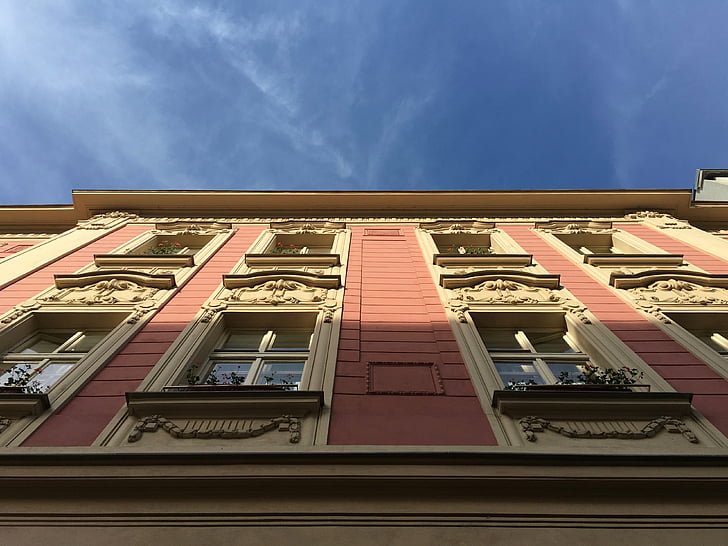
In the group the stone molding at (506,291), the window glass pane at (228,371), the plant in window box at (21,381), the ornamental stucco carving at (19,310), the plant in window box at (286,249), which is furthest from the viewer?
the plant in window box at (286,249)

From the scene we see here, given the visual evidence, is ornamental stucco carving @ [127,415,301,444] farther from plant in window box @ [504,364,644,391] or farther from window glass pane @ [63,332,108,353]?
window glass pane @ [63,332,108,353]

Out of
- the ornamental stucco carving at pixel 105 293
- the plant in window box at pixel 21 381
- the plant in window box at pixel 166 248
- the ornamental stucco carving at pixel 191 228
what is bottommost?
the plant in window box at pixel 21 381

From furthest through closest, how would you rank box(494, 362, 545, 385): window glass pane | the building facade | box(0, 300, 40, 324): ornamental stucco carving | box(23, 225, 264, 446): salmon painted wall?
box(0, 300, 40, 324): ornamental stucco carving < box(494, 362, 545, 385): window glass pane < box(23, 225, 264, 446): salmon painted wall < the building facade

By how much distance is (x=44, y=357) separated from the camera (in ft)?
25.2

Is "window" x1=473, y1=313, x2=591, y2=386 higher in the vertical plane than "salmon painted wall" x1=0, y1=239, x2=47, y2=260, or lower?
lower

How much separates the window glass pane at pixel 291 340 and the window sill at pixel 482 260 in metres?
4.52

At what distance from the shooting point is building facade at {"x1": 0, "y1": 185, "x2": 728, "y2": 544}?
14.0 ft

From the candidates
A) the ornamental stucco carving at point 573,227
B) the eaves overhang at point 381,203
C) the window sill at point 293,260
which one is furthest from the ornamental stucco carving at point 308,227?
the ornamental stucco carving at point 573,227

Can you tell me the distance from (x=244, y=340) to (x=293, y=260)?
375cm

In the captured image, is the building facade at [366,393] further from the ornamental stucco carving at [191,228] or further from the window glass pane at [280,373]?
the ornamental stucco carving at [191,228]

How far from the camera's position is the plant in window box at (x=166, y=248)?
14.6 metres

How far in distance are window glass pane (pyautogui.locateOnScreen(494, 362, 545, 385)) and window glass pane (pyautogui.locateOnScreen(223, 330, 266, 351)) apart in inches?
168

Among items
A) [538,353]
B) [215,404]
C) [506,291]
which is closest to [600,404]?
[538,353]

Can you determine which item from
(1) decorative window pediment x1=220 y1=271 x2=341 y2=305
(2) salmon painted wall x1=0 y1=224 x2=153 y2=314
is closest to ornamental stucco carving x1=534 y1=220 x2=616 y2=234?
(1) decorative window pediment x1=220 y1=271 x2=341 y2=305
